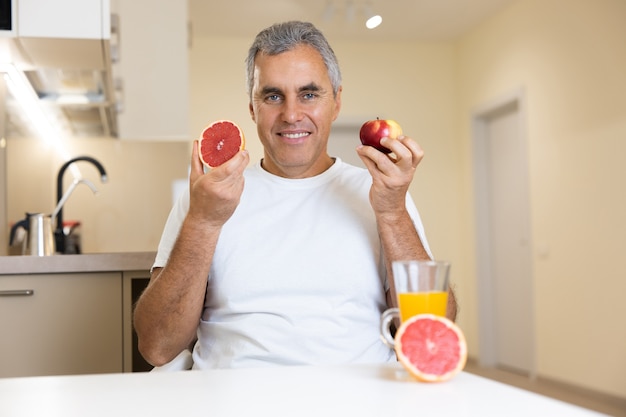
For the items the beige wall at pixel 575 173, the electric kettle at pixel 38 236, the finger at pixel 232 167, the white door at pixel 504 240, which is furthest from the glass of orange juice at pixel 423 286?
the white door at pixel 504 240

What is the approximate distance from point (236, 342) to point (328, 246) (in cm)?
26

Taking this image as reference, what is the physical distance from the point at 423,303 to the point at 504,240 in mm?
5169

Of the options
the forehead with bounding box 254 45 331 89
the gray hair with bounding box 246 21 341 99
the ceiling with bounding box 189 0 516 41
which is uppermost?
the ceiling with bounding box 189 0 516 41

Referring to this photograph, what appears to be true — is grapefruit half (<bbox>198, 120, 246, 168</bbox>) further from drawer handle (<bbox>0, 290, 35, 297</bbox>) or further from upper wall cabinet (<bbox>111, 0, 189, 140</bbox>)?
upper wall cabinet (<bbox>111, 0, 189, 140</bbox>)

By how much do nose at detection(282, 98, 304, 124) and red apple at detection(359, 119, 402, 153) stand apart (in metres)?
0.14

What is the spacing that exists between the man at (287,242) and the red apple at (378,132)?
0.11 metres

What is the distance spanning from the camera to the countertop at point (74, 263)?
7.18 feet

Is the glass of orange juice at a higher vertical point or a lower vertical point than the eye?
lower

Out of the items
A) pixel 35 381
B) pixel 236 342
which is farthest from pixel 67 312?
pixel 35 381

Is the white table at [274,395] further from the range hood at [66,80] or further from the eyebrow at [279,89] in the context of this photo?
the range hood at [66,80]

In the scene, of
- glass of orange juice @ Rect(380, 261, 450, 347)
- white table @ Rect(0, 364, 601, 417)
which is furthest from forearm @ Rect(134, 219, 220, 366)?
glass of orange juice @ Rect(380, 261, 450, 347)

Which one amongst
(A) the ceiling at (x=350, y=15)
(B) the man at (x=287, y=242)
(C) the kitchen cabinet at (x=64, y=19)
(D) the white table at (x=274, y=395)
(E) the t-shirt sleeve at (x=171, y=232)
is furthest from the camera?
(A) the ceiling at (x=350, y=15)

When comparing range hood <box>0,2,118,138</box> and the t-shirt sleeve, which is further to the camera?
range hood <box>0,2,118,138</box>

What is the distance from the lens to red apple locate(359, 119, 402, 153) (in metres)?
1.63
